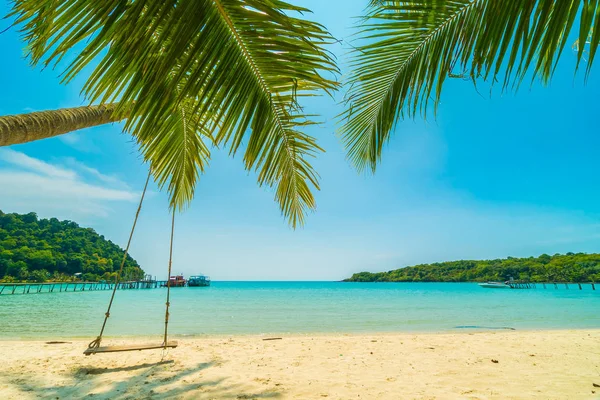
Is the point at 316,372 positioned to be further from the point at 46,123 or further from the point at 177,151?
the point at 46,123

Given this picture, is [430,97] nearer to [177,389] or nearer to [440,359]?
[177,389]

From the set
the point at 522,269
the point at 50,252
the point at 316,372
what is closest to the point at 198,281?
the point at 50,252

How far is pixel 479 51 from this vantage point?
1318mm

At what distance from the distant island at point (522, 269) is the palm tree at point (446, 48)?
230 ft

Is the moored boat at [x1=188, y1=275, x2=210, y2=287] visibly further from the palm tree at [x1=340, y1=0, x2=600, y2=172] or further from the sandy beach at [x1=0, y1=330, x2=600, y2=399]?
the palm tree at [x1=340, y1=0, x2=600, y2=172]

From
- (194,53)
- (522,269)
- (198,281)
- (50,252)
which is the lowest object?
(198,281)

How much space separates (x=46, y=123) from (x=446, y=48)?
241cm

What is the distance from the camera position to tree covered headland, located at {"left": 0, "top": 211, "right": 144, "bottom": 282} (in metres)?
43.2

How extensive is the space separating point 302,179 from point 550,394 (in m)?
3.76

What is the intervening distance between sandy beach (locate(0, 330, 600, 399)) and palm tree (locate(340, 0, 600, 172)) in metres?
3.13

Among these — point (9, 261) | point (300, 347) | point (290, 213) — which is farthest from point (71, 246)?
point (290, 213)

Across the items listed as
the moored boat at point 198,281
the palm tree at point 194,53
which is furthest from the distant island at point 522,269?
the palm tree at point 194,53

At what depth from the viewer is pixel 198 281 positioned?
236 feet

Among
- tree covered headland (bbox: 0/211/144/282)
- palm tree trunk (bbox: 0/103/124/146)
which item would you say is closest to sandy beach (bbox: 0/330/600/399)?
palm tree trunk (bbox: 0/103/124/146)
